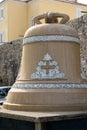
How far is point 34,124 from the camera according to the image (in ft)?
9.45

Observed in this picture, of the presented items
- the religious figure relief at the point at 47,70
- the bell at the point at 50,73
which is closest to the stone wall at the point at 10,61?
the bell at the point at 50,73

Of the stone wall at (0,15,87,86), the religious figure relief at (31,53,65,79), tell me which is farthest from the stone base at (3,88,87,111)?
the stone wall at (0,15,87,86)

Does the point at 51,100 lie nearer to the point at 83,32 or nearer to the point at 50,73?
the point at 50,73

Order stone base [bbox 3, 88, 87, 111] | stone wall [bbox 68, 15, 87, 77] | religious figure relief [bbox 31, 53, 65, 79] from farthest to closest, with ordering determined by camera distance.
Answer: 1. stone wall [bbox 68, 15, 87, 77]
2. religious figure relief [bbox 31, 53, 65, 79]
3. stone base [bbox 3, 88, 87, 111]

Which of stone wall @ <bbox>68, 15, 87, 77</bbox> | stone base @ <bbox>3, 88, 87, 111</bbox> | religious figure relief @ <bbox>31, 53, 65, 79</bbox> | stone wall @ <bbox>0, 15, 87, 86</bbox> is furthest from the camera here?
stone wall @ <bbox>0, 15, 87, 86</bbox>

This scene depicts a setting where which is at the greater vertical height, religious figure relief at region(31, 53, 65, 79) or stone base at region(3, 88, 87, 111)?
religious figure relief at region(31, 53, 65, 79)

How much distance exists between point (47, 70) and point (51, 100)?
0.29 m

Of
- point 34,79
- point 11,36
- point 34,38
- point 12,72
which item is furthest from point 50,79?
point 11,36

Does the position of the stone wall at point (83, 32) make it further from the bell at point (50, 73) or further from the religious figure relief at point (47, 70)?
the religious figure relief at point (47, 70)

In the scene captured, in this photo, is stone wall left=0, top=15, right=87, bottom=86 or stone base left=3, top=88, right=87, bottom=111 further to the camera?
stone wall left=0, top=15, right=87, bottom=86

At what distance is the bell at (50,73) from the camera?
322cm

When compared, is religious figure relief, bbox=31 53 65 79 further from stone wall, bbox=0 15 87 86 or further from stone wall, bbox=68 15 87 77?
stone wall, bbox=0 15 87 86

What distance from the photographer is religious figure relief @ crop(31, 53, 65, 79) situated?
334cm

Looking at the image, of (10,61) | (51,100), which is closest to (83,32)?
(10,61)
